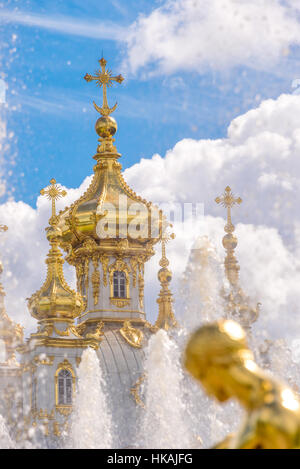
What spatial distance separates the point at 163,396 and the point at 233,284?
6.46 m

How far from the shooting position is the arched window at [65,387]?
29.3 metres

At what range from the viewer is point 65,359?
98.2 feet

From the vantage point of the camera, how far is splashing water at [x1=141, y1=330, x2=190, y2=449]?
26797 millimetres

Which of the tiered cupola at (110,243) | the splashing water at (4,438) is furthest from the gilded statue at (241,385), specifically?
the tiered cupola at (110,243)

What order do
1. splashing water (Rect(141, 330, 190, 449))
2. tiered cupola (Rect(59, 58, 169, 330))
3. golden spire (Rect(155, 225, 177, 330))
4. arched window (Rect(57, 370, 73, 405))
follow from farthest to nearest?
1. golden spire (Rect(155, 225, 177, 330))
2. tiered cupola (Rect(59, 58, 169, 330))
3. arched window (Rect(57, 370, 73, 405))
4. splashing water (Rect(141, 330, 190, 449))

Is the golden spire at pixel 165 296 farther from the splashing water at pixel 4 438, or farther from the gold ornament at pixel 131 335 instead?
the splashing water at pixel 4 438

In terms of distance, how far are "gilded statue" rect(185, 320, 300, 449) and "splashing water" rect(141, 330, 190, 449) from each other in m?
21.6

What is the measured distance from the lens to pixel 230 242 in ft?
116

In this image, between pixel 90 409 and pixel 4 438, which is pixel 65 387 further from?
pixel 4 438

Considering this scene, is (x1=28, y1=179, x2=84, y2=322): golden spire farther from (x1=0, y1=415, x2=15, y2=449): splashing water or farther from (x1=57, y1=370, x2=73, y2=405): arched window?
(x1=0, y1=415, x2=15, y2=449): splashing water

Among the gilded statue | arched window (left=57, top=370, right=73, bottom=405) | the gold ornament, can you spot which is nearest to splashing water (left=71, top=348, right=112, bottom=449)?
arched window (left=57, top=370, right=73, bottom=405)

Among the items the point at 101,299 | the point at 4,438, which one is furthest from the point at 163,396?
the point at 101,299

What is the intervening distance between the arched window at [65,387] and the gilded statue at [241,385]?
83.1 ft
